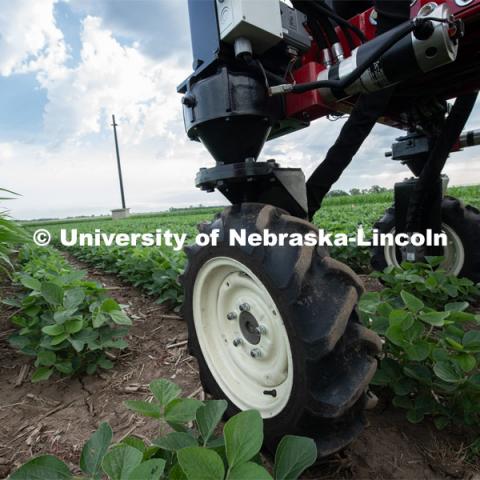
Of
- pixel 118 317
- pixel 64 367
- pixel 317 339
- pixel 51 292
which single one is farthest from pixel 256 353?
pixel 51 292

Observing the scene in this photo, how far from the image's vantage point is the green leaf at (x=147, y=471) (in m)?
0.71

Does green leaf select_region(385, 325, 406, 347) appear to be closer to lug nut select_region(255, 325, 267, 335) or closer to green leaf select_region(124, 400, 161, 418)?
lug nut select_region(255, 325, 267, 335)

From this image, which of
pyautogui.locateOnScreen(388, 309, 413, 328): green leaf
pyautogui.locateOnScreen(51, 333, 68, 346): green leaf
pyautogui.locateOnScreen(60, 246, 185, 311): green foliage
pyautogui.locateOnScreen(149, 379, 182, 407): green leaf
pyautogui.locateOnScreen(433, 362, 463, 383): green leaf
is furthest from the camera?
pyautogui.locateOnScreen(60, 246, 185, 311): green foliage

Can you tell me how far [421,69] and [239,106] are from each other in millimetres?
→ 635

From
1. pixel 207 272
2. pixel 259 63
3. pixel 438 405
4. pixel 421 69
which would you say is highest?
pixel 259 63

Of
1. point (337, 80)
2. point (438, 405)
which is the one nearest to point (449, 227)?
point (438, 405)

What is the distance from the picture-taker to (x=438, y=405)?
4.23 ft

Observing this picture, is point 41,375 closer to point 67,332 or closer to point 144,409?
point 67,332

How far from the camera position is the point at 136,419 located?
162cm

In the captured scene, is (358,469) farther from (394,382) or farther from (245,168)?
(245,168)

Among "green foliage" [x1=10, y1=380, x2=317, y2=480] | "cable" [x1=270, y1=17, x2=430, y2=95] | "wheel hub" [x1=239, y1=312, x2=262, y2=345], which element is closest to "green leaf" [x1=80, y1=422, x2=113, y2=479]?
"green foliage" [x1=10, y1=380, x2=317, y2=480]

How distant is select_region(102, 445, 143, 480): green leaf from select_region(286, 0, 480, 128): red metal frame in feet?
4.34

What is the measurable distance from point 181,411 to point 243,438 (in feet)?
0.87

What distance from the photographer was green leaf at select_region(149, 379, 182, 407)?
1.01 meters
